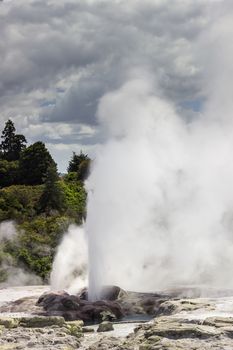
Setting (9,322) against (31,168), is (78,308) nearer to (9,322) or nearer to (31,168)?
(9,322)

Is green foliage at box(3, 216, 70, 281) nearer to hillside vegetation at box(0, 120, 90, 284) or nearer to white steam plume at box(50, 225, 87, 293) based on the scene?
hillside vegetation at box(0, 120, 90, 284)

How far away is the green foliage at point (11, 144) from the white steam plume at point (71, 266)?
5439cm

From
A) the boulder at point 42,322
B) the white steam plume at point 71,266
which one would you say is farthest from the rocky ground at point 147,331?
the white steam plume at point 71,266

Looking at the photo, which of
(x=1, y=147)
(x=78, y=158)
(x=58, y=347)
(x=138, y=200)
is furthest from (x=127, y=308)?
(x=1, y=147)

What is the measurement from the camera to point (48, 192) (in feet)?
234

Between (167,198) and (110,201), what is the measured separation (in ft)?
26.7

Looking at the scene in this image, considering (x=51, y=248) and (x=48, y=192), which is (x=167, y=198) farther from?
(x=48, y=192)

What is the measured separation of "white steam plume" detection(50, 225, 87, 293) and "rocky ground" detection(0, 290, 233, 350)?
7823 millimetres

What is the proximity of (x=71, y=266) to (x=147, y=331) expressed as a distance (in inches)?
772

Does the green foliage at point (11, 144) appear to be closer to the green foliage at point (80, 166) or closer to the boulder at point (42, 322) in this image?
the green foliage at point (80, 166)

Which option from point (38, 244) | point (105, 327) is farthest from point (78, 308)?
point (38, 244)

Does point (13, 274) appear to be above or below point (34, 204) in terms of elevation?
below

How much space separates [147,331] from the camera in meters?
24.2

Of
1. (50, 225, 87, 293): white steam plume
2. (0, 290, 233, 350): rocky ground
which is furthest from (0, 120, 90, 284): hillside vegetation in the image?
(0, 290, 233, 350): rocky ground
